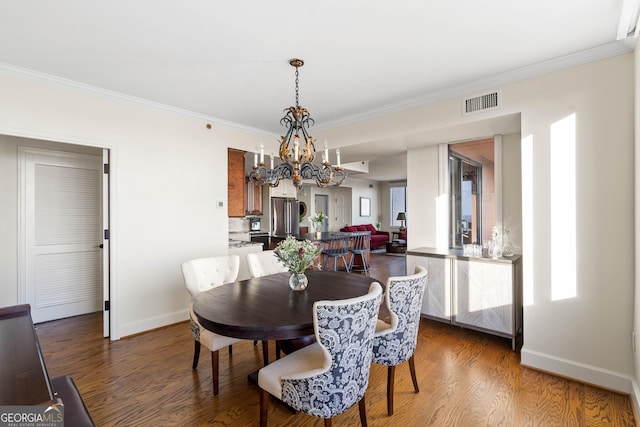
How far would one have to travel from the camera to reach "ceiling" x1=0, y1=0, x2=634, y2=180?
6.31 ft

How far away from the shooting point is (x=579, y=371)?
7.99 feet

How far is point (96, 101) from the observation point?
3.16 metres

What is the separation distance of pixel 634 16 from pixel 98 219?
5.72 metres

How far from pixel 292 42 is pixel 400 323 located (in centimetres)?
215

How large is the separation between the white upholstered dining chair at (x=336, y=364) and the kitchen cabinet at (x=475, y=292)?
1.98 metres

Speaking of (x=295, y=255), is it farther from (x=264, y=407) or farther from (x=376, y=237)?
(x=376, y=237)

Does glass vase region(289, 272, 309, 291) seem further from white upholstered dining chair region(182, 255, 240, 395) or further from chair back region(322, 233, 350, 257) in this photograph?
chair back region(322, 233, 350, 257)

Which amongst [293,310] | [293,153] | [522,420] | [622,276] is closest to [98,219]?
[293,153]

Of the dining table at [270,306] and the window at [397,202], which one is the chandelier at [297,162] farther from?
the window at [397,202]

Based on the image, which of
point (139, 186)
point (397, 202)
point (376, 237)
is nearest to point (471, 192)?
point (139, 186)

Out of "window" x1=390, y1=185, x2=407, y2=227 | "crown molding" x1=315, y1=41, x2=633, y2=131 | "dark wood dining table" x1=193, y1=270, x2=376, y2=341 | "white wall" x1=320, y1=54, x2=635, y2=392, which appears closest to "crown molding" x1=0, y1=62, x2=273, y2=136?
"crown molding" x1=315, y1=41, x2=633, y2=131

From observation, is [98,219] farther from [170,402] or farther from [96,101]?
[170,402]

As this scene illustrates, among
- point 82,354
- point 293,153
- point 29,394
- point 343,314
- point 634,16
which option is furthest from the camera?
point 82,354

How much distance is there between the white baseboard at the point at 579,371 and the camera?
7.45 feet
